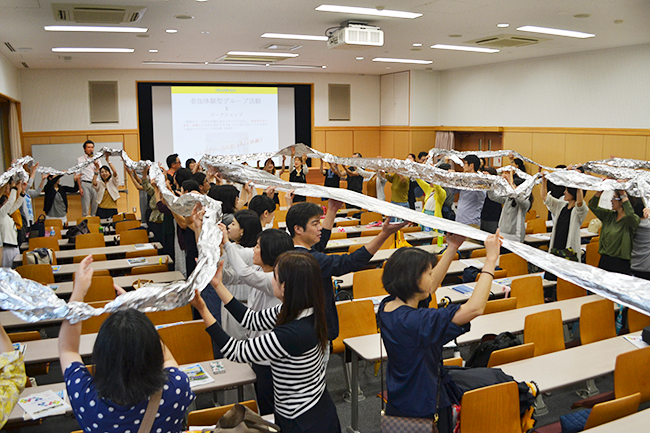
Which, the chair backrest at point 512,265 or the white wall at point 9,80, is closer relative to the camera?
the chair backrest at point 512,265

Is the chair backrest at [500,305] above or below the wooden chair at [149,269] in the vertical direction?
below

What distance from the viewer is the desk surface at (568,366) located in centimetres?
332

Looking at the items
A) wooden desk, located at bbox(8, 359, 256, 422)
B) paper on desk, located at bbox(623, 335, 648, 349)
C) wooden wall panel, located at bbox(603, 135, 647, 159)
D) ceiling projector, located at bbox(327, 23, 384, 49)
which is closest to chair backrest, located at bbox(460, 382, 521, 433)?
wooden desk, located at bbox(8, 359, 256, 422)

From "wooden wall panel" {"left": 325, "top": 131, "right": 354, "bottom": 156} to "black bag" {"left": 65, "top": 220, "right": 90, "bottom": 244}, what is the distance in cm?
884

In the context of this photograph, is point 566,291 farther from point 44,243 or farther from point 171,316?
point 44,243

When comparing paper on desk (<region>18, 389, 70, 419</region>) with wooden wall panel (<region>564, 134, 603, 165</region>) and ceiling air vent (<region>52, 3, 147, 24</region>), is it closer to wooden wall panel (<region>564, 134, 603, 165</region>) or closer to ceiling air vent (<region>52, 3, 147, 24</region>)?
ceiling air vent (<region>52, 3, 147, 24</region>)

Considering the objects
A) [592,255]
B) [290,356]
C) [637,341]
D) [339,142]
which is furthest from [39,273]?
[339,142]

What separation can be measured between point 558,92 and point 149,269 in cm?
966

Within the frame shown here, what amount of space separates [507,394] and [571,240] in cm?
378

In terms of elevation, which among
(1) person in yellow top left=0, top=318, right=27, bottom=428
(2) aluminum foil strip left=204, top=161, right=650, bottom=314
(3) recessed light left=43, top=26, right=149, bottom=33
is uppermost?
(3) recessed light left=43, top=26, right=149, bottom=33

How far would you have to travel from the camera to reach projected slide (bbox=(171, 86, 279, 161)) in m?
14.2

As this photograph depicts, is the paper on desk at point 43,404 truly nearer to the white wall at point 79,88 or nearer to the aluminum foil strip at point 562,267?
the aluminum foil strip at point 562,267

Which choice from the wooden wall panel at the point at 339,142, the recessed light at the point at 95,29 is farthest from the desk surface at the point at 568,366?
the wooden wall panel at the point at 339,142

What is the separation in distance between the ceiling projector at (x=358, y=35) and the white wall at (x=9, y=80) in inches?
262
